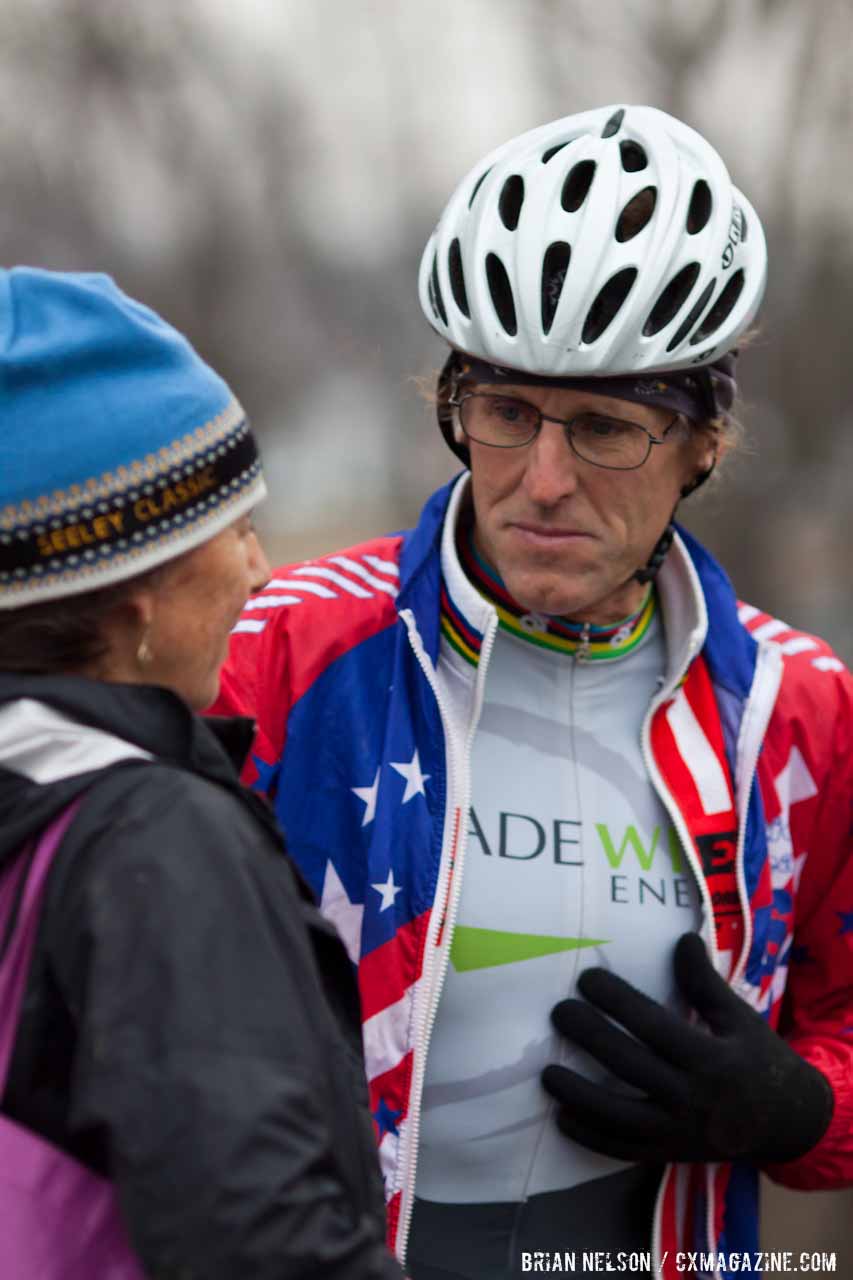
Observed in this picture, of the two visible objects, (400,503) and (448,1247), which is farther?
(400,503)

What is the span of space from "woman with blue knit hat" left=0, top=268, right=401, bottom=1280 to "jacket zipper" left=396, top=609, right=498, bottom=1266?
1.57 ft

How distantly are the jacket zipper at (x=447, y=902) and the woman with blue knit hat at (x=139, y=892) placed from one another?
479 mm

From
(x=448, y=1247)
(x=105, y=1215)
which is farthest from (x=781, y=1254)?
(x=105, y=1215)

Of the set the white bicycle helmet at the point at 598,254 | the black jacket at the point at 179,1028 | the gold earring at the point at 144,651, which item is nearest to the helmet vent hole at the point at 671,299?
the white bicycle helmet at the point at 598,254

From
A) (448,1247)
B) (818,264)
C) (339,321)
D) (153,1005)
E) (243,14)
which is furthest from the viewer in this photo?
(818,264)

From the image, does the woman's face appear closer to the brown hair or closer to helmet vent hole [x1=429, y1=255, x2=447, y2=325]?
the brown hair

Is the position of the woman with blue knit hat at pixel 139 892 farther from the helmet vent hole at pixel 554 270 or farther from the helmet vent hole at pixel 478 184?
the helmet vent hole at pixel 478 184

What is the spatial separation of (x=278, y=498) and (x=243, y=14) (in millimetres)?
966

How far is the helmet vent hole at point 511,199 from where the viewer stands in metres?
1.95

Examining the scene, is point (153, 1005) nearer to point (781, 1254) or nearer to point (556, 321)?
point (556, 321)

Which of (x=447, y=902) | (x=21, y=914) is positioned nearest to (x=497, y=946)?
(x=447, y=902)

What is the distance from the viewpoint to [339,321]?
9.72 feet

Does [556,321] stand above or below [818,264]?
above

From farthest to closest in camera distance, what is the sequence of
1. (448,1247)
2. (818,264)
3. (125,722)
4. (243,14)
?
(818,264)
(243,14)
(448,1247)
(125,722)
